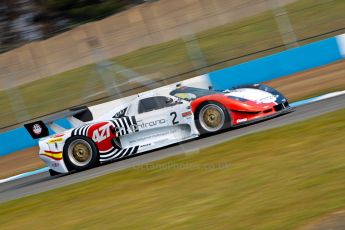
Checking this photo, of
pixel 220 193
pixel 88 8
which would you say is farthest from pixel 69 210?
pixel 88 8

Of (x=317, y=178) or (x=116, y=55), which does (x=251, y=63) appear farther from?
(x=317, y=178)

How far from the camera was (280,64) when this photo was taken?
1591 cm

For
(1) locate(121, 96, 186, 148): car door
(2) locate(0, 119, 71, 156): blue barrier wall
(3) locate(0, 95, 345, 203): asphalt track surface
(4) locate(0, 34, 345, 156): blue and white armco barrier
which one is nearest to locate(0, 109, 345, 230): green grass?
(3) locate(0, 95, 345, 203): asphalt track surface

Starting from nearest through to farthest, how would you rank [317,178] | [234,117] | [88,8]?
[317,178], [234,117], [88,8]

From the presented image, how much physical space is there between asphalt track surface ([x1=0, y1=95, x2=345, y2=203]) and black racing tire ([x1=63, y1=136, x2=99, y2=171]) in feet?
0.57

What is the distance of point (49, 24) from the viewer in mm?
31641

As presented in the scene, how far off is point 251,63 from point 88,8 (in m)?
16.7

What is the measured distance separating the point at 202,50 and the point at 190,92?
185 inches

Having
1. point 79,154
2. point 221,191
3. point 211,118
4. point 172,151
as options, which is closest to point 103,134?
point 79,154

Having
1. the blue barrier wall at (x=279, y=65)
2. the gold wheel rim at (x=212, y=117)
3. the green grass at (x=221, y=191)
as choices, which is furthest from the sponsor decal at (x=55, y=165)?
the blue barrier wall at (x=279, y=65)

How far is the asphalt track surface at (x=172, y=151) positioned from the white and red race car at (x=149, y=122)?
0.45ft

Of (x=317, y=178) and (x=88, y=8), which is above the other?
(x=88, y=8)

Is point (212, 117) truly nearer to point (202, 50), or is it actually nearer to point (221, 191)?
point (221, 191)

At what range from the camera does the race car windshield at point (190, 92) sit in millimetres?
11384
